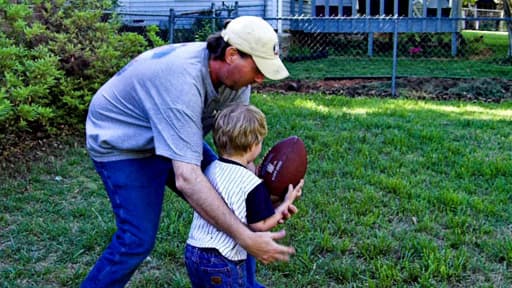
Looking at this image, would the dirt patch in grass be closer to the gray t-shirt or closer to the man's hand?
the gray t-shirt

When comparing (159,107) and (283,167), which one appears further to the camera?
(283,167)

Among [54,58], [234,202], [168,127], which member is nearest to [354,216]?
[234,202]

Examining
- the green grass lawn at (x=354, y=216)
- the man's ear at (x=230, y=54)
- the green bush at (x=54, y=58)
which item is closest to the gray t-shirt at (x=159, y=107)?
the man's ear at (x=230, y=54)

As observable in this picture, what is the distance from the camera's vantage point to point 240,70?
246cm

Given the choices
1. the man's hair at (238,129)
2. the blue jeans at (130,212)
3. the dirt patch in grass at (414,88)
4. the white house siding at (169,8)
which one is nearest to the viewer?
the man's hair at (238,129)

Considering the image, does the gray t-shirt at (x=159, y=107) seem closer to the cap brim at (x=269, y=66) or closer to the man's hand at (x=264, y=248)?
the cap brim at (x=269, y=66)

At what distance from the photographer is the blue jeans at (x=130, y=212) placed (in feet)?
8.79

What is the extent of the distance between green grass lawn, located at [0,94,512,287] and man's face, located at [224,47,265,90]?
4.96 feet

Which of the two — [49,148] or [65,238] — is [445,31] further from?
[65,238]

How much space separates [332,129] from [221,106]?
14.8 ft

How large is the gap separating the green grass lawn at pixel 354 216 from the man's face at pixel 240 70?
4.96ft

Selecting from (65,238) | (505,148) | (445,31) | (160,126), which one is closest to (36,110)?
(65,238)

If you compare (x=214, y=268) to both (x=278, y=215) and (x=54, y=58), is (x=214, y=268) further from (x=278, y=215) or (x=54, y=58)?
(x=54, y=58)

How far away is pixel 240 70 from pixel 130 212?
78cm
